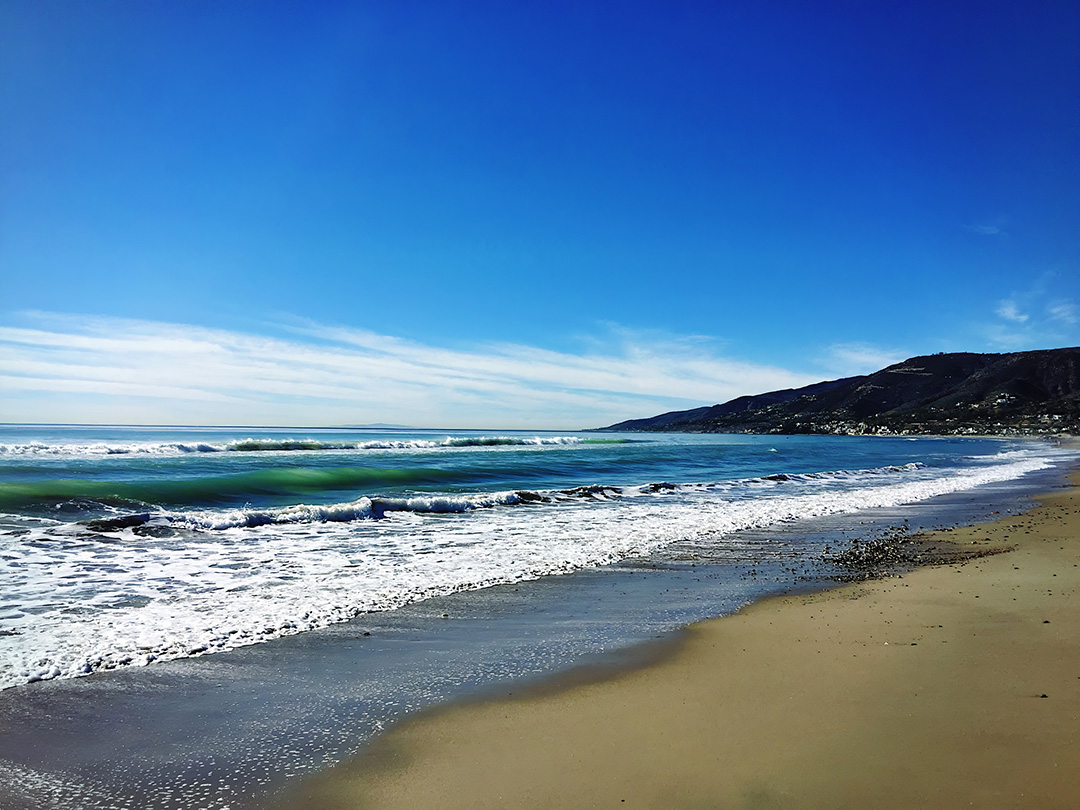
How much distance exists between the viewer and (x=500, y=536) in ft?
41.5

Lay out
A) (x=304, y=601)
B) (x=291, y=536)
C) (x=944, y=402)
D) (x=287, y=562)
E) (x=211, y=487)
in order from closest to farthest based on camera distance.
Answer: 1. (x=304, y=601)
2. (x=287, y=562)
3. (x=291, y=536)
4. (x=211, y=487)
5. (x=944, y=402)

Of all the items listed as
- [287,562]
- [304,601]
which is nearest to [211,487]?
[287,562]

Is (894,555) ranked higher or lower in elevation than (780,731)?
lower

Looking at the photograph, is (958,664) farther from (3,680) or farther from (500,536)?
(500,536)

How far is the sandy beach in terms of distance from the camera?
126 inches

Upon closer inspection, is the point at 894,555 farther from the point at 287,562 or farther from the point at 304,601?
the point at 287,562

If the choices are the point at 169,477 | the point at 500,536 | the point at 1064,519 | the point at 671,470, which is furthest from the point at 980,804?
the point at 671,470

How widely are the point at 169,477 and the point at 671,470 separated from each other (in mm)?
23647

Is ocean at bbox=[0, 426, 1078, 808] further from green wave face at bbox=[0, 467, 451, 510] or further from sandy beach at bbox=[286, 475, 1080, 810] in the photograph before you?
sandy beach at bbox=[286, 475, 1080, 810]

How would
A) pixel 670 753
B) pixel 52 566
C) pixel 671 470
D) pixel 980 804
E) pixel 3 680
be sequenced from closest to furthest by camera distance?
pixel 980 804
pixel 670 753
pixel 3 680
pixel 52 566
pixel 671 470

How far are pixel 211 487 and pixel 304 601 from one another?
16.0m

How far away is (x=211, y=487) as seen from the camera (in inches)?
819

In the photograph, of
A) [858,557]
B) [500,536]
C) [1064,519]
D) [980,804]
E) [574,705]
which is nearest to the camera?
[980,804]

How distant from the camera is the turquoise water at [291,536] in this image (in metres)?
6.37
